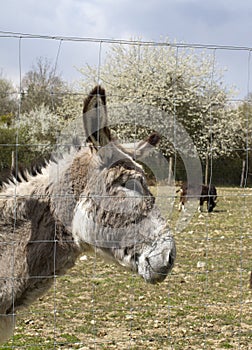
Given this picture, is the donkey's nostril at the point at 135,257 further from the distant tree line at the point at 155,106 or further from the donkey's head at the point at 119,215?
the distant tree line at the point at 155,106

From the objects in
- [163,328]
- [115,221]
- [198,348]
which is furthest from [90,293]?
[115,221]

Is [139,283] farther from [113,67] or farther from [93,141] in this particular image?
[113,67]

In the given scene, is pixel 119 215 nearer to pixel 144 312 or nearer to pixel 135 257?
pixel 135 257

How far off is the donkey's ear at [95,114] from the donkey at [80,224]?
10 mm

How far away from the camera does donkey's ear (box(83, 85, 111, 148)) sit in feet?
9.80

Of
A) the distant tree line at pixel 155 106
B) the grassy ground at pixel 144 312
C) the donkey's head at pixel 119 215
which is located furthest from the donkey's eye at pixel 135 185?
the distant tree line at pixel 155 106

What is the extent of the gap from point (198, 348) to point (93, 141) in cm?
298

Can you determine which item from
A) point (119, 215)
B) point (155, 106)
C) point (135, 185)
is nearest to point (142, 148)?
point (135, 185)

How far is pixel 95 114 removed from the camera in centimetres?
304

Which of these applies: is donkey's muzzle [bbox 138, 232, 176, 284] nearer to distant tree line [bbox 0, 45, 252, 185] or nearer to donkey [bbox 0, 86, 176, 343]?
donkey [bbox 0, 86, 176, 343]

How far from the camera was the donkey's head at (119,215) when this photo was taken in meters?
3.28

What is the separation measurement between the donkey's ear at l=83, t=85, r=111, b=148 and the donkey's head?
0.04 m

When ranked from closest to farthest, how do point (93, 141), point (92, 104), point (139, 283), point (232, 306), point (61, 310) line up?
point (92, 104) → point (93, 141) → point (61, 310) → point (232, 306) → point (139, 283)

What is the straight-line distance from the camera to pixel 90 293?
6965mm
